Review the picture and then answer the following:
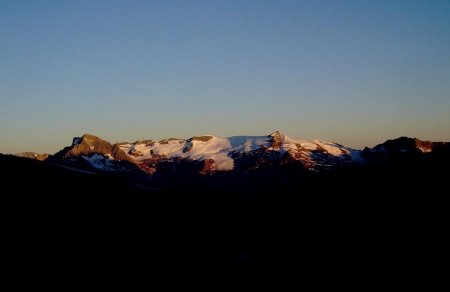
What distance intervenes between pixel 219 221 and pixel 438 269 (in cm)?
3107

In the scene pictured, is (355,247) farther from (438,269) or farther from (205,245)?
(205,245)

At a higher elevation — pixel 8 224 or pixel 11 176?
pixel 11 176

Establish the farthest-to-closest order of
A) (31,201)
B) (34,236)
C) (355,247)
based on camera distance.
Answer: (355,247) < (31,201) < (34,236)

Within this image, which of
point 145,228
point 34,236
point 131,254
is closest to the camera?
point 34,236

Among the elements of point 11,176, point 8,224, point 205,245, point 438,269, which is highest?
point 11,176

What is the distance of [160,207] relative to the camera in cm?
5694

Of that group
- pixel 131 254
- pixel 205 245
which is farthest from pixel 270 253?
pixel 131 254

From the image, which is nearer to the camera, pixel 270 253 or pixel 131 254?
pixel 131 254

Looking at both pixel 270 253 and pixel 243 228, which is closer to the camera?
pixel 270 253

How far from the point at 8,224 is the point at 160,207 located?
22.6 metres

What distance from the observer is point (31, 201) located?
139 feet

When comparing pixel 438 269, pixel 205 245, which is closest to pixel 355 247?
pixel 438 269

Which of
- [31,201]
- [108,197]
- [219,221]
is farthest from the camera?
[219,221]

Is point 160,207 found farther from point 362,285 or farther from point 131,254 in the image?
point 362,285
